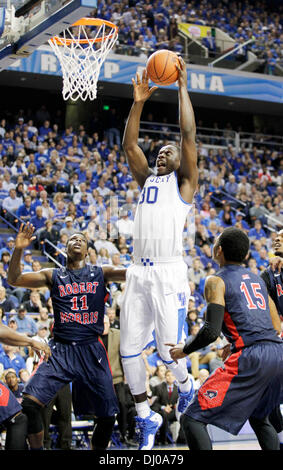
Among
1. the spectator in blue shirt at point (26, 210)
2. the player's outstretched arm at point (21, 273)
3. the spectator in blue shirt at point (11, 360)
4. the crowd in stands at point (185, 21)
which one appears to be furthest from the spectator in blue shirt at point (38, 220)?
the player's outstretched arm at point (21, 273)

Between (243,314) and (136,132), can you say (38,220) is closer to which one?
(136,132)

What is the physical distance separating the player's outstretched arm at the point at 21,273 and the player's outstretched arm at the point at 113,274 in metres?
0.53

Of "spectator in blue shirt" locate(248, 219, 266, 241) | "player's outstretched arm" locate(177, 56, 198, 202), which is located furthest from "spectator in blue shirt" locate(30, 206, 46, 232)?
"player's outstretched arm" locate(177, 56, 198, 202)

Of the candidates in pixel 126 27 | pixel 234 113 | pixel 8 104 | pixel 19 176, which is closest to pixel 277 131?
pixel 234 113

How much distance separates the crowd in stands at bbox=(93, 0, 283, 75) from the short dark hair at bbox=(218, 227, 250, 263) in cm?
1480

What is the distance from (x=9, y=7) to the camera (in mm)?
7242

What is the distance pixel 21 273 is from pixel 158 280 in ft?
4.54

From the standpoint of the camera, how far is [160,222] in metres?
5.88

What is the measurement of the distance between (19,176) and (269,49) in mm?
10593

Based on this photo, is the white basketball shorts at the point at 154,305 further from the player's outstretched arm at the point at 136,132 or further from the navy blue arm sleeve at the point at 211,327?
the player's outstretched arm at the point at 136,132

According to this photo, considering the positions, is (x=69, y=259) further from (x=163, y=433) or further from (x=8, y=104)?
(x=8, y=104)

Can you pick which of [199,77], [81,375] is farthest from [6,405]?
[199,77]

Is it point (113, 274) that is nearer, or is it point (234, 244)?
point (234, 244)

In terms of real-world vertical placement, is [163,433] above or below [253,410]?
below
